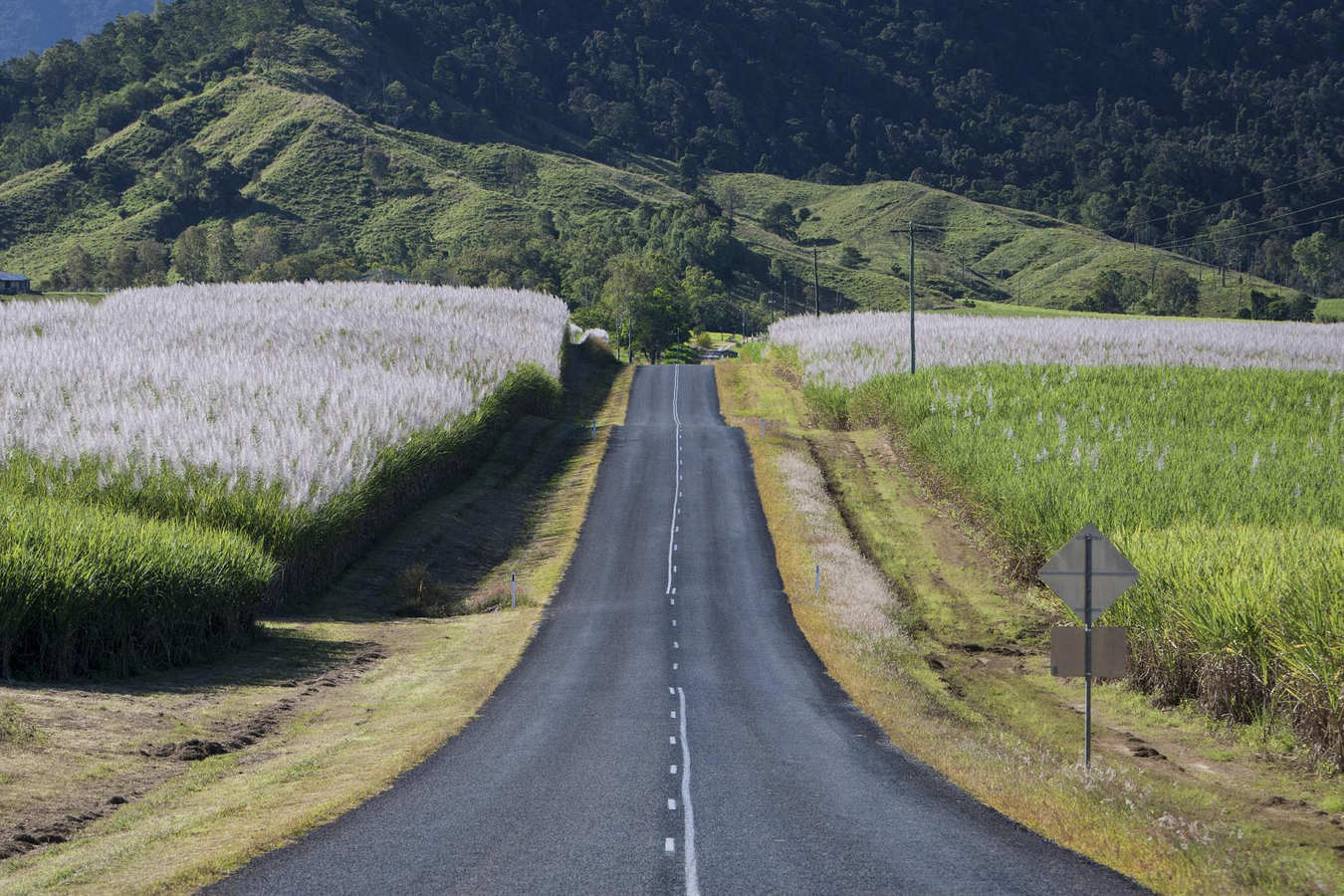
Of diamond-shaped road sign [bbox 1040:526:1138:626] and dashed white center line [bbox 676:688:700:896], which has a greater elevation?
diamond-shaped road sign [bbox 1040:526:1138:626]

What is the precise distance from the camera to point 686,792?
1811 centimetres

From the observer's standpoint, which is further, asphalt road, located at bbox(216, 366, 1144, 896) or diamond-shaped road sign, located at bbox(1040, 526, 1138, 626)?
diamond-shaped road sign, located at bbox(1040, 526, 1138, 626)

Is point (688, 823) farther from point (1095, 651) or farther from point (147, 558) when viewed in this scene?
point (147, 558)

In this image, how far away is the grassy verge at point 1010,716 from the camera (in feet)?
52.8

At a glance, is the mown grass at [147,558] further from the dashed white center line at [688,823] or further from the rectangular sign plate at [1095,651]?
the rectangular sign plate at [1095,651]

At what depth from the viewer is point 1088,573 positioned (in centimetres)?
1880

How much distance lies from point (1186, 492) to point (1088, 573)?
18952 mm

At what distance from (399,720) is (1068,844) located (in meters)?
12.6

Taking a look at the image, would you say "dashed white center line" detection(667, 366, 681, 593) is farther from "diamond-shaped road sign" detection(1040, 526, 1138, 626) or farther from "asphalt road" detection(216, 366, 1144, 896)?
"diamond-shaped road sign" detection(1040, 526, 1138, 626)

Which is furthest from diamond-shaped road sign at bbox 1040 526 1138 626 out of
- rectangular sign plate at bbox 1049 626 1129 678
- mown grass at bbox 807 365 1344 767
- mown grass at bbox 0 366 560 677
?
mown grass at bbox 0 366 560 677

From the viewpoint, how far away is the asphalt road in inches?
569

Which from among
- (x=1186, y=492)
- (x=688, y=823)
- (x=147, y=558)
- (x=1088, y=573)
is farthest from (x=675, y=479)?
(x=688, y=823)

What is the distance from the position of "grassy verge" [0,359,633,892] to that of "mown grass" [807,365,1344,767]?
46.6 ft

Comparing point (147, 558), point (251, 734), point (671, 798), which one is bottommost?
point (251, 734)
